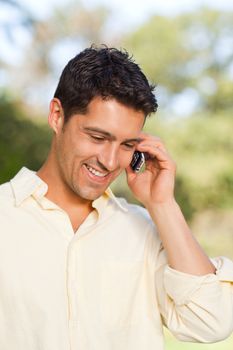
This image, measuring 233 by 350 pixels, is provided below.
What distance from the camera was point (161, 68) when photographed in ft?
41.5

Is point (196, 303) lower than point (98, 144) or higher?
lower

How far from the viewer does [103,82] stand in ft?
6.10

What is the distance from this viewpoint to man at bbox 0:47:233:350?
5.74ft

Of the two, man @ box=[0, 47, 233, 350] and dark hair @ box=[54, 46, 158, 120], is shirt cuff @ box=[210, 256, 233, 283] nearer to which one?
man @ box=[0, 47, 233, 350]

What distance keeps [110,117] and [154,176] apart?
0.27 metres

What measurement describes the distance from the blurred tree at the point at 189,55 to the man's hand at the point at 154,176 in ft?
34.2

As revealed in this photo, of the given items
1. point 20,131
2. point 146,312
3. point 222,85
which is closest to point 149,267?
point 146,312

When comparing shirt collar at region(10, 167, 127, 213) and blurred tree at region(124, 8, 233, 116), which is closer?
shirt collar at region(10, 167, 127, 213)

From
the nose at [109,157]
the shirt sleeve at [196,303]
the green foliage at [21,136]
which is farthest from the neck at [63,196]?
the green foliage at [21,136]

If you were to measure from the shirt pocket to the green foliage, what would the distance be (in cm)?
919

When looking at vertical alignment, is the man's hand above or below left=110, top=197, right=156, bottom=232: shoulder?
above

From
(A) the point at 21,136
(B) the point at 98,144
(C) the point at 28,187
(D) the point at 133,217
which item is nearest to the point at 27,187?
(C) the point at 28,187

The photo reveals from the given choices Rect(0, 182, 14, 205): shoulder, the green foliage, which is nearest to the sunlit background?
the green foliage

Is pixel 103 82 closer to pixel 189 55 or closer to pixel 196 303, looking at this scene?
pixel 196 303
